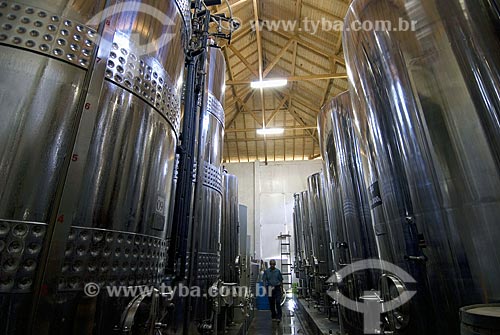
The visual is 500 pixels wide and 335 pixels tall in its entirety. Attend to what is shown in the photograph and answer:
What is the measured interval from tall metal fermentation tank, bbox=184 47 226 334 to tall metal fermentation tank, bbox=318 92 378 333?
156cm

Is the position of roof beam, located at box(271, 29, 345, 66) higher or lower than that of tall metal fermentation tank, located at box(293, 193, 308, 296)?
higher

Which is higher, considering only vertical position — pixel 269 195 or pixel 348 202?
pixel 269 195

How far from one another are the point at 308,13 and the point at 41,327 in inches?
450

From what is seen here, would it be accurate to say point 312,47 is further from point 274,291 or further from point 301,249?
point 274,291

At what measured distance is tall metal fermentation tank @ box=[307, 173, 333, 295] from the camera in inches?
231

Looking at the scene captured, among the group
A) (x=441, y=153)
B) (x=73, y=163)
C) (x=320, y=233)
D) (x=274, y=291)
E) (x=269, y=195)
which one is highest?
(x=269, y=195)

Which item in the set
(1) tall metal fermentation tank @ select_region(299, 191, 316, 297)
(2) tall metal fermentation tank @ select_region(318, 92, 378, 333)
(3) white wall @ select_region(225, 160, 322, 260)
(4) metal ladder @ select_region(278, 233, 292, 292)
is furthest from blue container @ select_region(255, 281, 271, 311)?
(3) white wall @ select_region(225, 160, 322, 260)

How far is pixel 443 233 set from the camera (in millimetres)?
1315

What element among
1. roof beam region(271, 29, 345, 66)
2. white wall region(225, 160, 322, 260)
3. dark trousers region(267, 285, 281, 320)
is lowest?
dark trousers region(267, 285, 281, 320)

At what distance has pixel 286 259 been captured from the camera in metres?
15.3

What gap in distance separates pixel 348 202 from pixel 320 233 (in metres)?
3.60

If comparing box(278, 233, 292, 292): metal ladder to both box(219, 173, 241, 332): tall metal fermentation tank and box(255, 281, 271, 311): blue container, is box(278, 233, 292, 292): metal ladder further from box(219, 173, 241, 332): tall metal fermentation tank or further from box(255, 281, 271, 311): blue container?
box(219, 173, 241, 332): tall metal fermentation tank

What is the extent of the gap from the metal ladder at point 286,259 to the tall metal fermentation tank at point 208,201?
38.6 ft

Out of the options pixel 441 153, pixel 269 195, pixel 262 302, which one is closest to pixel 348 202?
pixel 441 153
